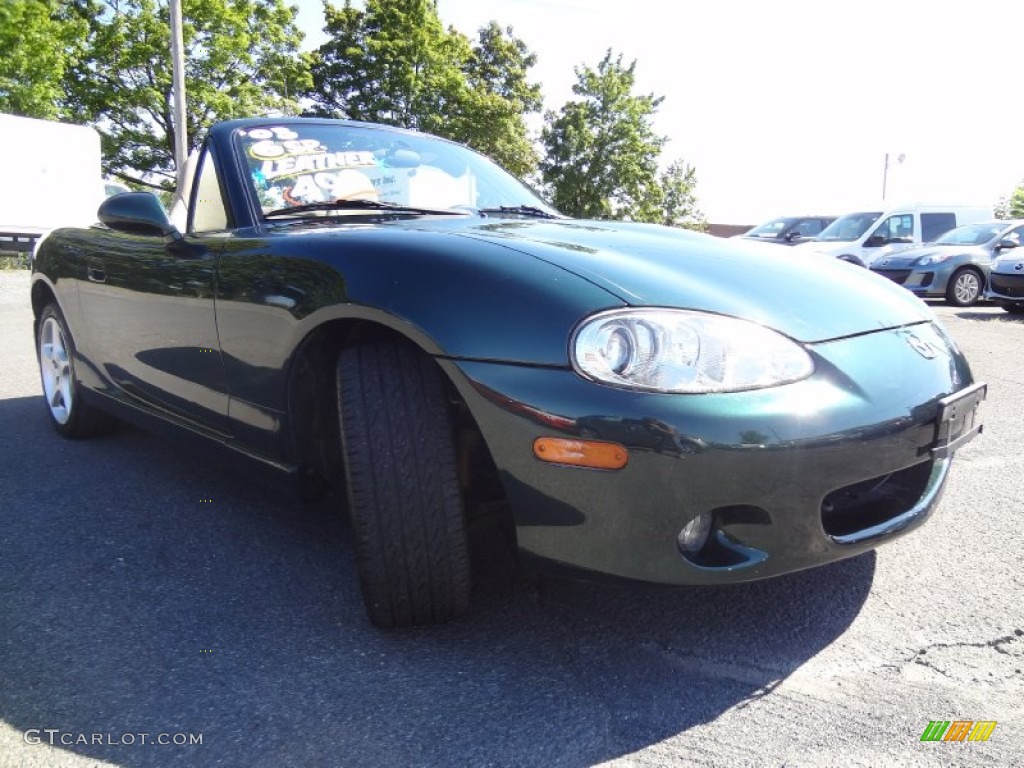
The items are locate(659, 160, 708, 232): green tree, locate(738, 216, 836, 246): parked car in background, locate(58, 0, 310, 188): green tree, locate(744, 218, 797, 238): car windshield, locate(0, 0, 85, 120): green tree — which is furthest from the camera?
locate(659, 160, 708, 232): green tree

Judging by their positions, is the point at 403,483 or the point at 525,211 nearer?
the point at 403,483

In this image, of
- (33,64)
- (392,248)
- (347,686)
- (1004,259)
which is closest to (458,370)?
(392,248)

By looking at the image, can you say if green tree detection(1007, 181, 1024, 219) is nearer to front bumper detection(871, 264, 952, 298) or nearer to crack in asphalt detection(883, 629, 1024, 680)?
front bumper detection(871, 264, 952, 298)

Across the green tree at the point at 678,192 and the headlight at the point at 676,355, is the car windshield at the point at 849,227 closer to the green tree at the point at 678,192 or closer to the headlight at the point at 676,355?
the headlight at the point at 676,355

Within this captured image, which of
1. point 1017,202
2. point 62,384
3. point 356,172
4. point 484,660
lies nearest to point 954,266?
point 356,172

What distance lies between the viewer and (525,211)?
9.90 ft

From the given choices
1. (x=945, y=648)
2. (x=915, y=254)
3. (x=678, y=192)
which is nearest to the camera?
(x=945, y=648)

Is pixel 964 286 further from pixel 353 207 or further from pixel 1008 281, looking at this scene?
pixel 353 207

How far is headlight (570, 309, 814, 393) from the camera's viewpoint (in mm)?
1628

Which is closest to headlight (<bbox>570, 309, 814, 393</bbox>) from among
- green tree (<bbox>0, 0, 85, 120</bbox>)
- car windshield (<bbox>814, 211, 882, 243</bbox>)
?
car windshield (<bbox>814, 211, 882, 243</bbox>)

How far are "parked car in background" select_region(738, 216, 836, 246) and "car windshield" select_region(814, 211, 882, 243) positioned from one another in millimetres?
807

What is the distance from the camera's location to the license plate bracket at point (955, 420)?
1.88 meters

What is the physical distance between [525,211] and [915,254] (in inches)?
428

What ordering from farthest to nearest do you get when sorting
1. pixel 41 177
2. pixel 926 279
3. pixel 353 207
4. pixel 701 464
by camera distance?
pixel 41 177
pixel 926 279
pixel 353 207
pixel 701 464
